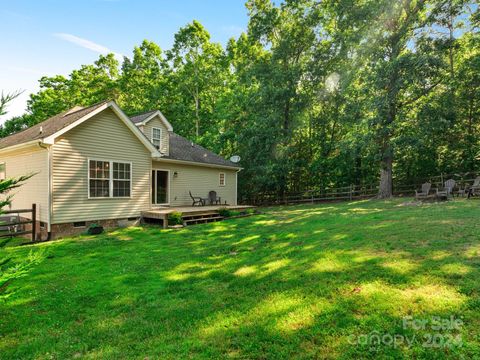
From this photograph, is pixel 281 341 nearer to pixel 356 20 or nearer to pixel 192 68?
pixel 356 20

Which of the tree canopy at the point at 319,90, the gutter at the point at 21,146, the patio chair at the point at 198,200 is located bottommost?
the patio chair at the point at 198,200

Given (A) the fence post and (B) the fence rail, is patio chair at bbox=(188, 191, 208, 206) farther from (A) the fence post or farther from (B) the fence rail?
(B) the fence rail

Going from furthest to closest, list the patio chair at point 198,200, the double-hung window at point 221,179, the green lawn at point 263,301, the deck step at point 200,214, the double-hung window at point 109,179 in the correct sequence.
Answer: the double-hung window at point 221,179, the patio chair at point 198,200, the deck step at point 200,214, the double-hung window at point 109,179, the green lawn at point 263,301

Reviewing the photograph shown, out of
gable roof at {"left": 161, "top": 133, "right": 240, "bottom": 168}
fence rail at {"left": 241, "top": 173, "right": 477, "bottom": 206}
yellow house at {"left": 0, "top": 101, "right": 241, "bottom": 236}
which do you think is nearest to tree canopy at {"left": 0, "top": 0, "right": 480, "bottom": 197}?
fence rail at {"left": 241, "top": 173, "right": 477, "bottom": 206}

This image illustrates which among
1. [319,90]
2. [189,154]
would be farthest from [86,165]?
[319,90]

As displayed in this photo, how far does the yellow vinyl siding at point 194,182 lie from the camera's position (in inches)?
564

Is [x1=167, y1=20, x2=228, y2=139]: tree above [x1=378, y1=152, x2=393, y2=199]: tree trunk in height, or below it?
above

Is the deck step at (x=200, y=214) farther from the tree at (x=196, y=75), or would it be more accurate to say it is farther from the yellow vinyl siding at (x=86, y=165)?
the tree at (x=196, y=75)

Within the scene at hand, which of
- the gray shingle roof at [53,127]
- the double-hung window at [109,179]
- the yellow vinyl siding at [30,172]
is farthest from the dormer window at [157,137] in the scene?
the yellow vinyl siding at [30,172]

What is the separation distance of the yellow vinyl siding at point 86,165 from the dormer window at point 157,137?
2120 mm

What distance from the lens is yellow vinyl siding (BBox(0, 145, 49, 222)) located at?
9336mm

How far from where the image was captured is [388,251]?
16.5 feet

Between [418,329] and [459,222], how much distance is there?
5.50 meters

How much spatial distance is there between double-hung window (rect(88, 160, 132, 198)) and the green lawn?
4.31 meters
